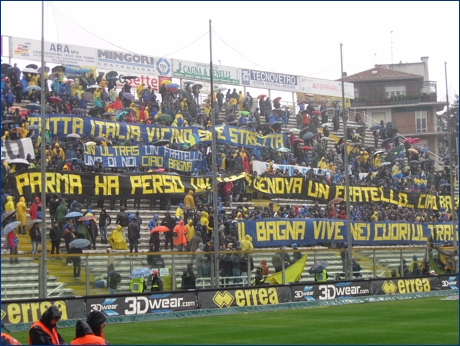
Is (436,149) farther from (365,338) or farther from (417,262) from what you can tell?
(365,338)

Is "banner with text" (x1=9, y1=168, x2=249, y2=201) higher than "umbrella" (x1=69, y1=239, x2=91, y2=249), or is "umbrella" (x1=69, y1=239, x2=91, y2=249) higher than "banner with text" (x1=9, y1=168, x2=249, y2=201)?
"banner with text" (x1=9, y1=168, x2=249, y2=201)

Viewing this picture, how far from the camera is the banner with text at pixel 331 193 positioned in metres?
40.9

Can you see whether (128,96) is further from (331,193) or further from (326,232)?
(326,232)

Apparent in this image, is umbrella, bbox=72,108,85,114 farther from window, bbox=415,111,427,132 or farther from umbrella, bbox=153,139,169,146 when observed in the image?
window, bbox=415,111,427,132

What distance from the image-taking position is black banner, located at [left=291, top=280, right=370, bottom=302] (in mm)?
29438

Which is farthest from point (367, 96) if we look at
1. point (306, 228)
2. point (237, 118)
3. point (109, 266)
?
point (109, 266)

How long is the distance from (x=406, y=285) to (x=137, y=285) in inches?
474

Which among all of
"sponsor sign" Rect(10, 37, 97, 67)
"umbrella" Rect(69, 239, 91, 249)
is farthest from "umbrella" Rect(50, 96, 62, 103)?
"umbrella" Rect(69, 239, 91, 249)

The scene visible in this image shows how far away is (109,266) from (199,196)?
11970mm

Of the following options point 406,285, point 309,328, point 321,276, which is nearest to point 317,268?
point 321,276

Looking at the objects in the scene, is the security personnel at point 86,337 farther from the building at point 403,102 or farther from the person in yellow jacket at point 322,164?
the building at point 403,102

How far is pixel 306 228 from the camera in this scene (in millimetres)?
37781

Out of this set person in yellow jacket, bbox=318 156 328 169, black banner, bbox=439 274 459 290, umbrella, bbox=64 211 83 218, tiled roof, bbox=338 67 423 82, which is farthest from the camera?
tiled roof, bbox=338 67 423 82

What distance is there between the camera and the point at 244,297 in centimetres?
2770
